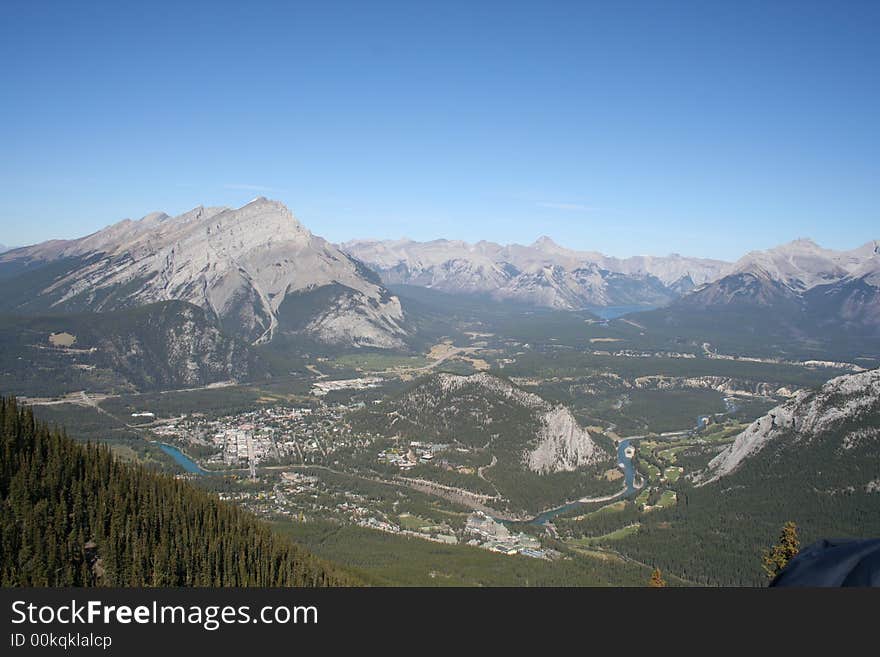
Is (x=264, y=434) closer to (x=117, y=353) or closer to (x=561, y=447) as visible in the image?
(x=561, y=447)

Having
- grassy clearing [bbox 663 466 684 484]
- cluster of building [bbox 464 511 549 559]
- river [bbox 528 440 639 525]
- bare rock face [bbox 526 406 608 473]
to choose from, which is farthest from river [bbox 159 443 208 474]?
grassy clearing [bbox 663 466 684 484]

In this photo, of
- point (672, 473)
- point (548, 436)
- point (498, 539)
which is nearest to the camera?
point (498, 539)

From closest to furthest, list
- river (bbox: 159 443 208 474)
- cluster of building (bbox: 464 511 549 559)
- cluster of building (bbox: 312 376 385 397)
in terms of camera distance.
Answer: cluster of building (bbox: 464 511 549 559) < river (bbox: 159 443 208 474) < cluster of building (bbox: 312 376 385 397)

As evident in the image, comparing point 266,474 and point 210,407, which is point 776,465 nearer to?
point 266,474

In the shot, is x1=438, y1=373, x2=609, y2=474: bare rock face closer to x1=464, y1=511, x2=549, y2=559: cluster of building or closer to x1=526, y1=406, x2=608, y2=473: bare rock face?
x1=526, y1=406, x2=608, y2=473: bare rock face

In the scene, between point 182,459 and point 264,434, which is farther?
point 264,434

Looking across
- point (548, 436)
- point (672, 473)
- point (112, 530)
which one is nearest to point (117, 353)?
point (548, 436)

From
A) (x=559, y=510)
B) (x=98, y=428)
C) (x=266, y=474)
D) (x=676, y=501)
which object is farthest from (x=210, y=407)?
(x=676, y=501)
